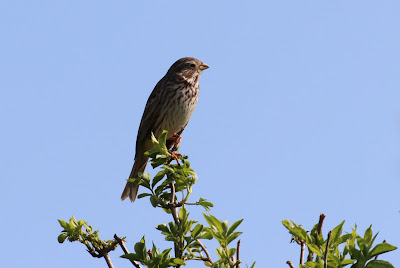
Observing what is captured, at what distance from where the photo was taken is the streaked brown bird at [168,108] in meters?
8.56

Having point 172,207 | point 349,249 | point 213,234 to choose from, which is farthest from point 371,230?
point 172,207

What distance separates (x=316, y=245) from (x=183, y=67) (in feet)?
22.3

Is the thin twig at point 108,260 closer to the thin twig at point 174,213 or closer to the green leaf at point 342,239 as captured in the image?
the thin twig at point 174,213

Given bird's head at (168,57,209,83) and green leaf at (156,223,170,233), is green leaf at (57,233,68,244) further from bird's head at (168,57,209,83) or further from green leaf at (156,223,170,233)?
bird's head at (168,57,209,83)

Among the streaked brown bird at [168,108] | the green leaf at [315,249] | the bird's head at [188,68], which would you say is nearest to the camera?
the green leaf at [315,249]

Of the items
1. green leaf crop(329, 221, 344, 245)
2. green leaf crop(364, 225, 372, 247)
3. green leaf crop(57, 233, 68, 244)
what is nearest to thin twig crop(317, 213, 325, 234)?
green leaf crop(329, 221, 344, 245)

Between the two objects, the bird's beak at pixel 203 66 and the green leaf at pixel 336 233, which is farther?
the bird's beak at pixel 203 66

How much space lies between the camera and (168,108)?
339 inches

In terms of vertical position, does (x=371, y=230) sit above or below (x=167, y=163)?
below

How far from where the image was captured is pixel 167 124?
8562mm

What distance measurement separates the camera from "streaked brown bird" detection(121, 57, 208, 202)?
8.56 meters

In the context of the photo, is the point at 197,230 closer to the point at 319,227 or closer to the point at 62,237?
the point at 319,227

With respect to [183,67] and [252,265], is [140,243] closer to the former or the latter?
[252,265]

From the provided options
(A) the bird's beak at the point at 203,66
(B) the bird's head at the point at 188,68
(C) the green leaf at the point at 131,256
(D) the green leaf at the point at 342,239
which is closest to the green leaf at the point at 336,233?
(D) the green leaf at the point at 342,239
